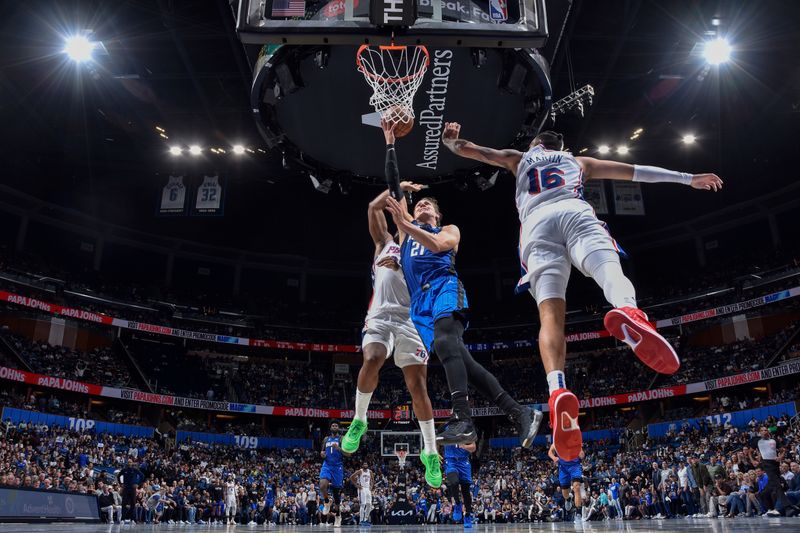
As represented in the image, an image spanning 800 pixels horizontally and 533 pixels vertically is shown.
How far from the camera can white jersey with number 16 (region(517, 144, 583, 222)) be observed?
4.02 meters

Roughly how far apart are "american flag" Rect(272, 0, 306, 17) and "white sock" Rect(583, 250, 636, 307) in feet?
12.0

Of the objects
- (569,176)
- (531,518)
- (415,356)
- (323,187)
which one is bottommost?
(531,518)

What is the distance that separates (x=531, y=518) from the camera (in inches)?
823

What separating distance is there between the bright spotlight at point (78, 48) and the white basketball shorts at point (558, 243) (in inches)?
730

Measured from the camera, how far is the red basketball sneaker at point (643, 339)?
318 cm

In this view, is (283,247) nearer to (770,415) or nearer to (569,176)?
(770,415)

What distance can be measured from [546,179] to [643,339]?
1.33 metres

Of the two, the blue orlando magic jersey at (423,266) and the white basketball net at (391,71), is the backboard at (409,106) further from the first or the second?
the blue orlando magic jersey at (423,266)

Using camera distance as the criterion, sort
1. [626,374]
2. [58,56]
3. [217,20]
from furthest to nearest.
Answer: [626,374]
[58,56]
[217,20]

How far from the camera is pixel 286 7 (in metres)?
5.59

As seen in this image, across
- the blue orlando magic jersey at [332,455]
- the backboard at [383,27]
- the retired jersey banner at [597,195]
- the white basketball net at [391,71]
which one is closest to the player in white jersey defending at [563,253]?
the backboard at [383,27]

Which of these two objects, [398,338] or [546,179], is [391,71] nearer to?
[398,338]

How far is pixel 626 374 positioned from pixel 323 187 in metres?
22.8

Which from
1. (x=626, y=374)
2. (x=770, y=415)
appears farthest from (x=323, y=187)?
(x=626, y=374)
